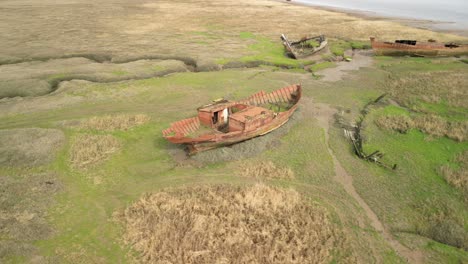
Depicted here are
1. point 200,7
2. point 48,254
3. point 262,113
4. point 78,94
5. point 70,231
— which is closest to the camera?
point 48,254

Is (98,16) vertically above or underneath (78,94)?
above

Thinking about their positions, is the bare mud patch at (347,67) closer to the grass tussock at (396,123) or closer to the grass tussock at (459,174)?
the grass tussock at (396,123)

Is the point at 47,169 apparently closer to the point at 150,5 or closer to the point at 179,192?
the point at 179,192

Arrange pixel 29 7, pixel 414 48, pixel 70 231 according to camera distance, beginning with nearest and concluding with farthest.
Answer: pixel 70 231
pixel 414 48
pixel 29 7

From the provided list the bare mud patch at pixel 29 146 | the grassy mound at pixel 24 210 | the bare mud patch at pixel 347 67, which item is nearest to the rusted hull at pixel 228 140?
the grassy mound at pixel 24 210

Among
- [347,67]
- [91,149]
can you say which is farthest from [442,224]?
[347,67]

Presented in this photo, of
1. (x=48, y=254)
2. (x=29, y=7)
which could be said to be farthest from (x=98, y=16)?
(x=48, y=254)

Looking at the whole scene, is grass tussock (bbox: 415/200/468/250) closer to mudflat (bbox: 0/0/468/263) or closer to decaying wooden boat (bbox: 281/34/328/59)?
mudflat (bbox: 0/0/468/263)
